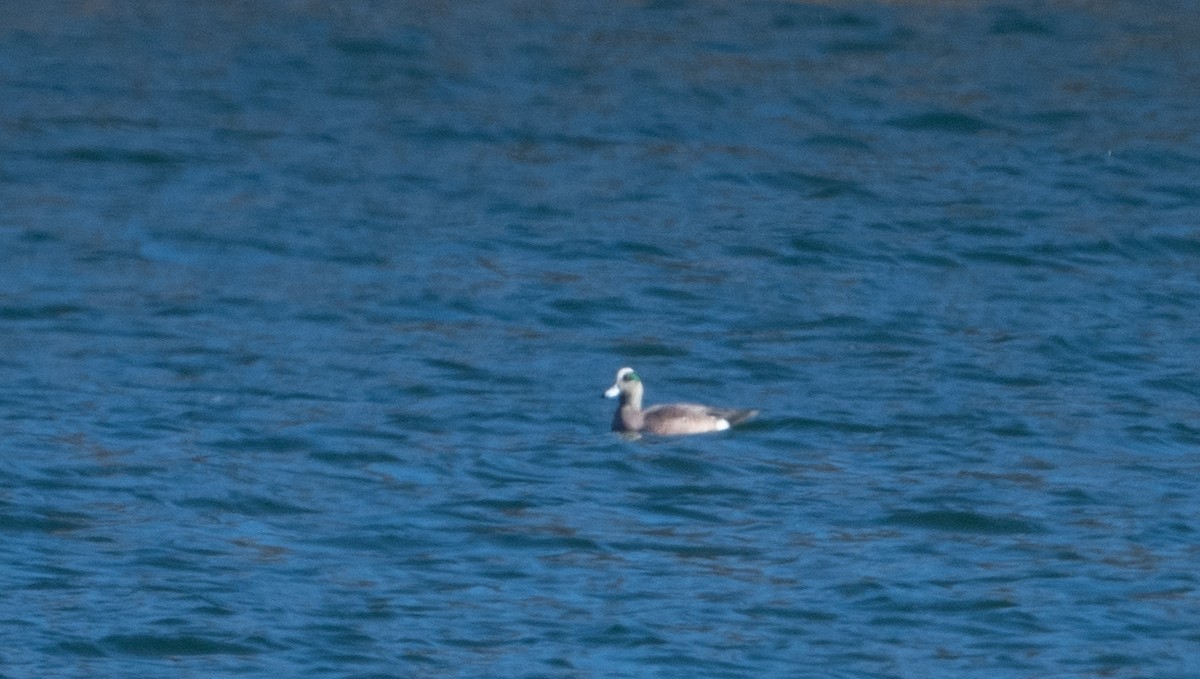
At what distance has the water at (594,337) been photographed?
967 cm

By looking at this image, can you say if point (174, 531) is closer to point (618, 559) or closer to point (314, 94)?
point (618, 559)

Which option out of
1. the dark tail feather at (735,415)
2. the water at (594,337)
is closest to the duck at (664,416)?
the dark tail feather at (735,415)

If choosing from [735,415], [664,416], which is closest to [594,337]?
[664,416]

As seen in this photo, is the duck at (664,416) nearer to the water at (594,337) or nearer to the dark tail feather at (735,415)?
the dark tail feather at (735,415)

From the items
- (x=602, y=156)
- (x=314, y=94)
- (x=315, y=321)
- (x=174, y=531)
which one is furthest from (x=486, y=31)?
(x=174, y=531)

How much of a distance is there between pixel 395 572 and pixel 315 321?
4.90 m

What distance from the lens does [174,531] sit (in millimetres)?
10656

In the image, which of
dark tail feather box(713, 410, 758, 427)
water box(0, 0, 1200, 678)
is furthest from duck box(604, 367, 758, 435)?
water box(0, 0, 1200, 678)

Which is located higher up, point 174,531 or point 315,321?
point 315,321

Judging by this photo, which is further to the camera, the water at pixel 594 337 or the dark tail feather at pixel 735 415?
the dark tail feather at pixel 735 415

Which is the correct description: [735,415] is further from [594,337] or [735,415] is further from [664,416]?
[594,337]

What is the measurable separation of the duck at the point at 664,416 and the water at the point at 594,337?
0.48ft

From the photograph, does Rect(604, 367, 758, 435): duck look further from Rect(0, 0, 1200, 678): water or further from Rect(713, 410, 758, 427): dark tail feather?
Rect(0, 0, 1200, 678): water

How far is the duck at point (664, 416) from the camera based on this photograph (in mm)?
12688
